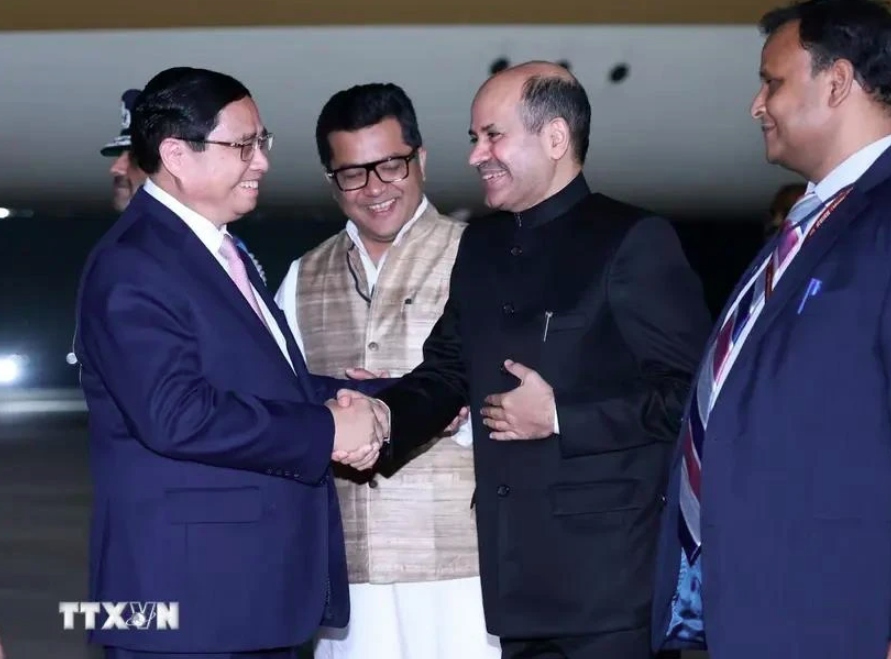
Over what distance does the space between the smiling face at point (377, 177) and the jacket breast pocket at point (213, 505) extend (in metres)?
0.81

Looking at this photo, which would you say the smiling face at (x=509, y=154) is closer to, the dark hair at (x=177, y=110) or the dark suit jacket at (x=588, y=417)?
the dark suit jacket at (x=588, y=417)

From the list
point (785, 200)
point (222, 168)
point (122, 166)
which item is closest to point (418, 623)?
point (222, 168)

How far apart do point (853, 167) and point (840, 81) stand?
0.12 m

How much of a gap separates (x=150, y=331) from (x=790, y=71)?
1.00 meters

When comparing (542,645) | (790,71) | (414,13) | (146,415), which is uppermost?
(414,13)

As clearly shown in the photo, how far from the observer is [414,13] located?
7691 mm

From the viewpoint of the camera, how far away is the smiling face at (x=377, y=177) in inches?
118

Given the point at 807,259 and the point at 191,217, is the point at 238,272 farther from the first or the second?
the point at 807,259

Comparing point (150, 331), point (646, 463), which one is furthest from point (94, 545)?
point (646, 463)

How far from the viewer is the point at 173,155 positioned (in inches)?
95.7

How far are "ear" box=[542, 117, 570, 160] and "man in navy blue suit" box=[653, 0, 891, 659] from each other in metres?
0.45

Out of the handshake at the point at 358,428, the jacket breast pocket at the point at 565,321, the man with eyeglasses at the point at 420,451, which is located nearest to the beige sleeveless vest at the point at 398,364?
the man with eyeglasses at the point at 420,451

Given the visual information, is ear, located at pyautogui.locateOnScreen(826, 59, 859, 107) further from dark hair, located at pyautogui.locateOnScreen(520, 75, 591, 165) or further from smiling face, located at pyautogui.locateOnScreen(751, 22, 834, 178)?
dark hair, located at pyautogui.locateOnScreen(520, 75, 591, 165)

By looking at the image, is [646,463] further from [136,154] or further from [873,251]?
[136,154]
